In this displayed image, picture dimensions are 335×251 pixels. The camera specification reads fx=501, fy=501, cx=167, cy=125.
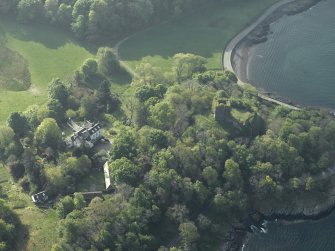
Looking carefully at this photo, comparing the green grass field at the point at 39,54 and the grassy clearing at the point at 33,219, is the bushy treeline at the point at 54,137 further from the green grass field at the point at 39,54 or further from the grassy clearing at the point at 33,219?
the green grass field at the point at 39,54

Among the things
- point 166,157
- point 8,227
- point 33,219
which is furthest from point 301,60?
point 8,227

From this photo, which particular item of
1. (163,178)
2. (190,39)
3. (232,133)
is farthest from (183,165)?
(190,39)

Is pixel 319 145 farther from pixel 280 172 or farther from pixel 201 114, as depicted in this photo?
pixel 201 114

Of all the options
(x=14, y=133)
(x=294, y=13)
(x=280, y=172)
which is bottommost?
(x=280, y=172)

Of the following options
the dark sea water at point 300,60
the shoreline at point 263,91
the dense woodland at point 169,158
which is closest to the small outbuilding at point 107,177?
the dense woodland at point 169,158

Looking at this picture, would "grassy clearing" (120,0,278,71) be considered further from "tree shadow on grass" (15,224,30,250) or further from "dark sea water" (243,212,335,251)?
"tree shadow on grass" (15,224,30,250)

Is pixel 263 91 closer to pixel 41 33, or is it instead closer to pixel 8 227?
pixel 41 33
